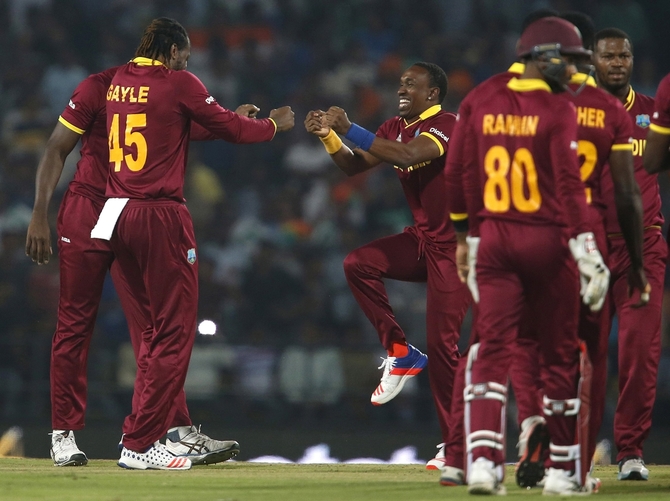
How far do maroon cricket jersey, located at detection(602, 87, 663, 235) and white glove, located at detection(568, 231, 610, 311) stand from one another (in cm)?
136

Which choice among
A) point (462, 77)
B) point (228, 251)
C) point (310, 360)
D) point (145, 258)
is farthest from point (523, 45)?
point (462, 77)

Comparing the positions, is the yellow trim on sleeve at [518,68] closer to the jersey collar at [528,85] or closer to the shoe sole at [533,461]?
the jersey collar at [528,85]

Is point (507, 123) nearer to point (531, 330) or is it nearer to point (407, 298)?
point (531, 330)

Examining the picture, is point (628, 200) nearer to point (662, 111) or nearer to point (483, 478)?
point (662, 111)

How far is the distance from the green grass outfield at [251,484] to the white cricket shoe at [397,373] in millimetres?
424

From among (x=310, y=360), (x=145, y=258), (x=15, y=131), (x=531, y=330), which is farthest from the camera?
(x=15, y=131)

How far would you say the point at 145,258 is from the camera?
21.5ft

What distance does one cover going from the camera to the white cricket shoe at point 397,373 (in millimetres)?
7090

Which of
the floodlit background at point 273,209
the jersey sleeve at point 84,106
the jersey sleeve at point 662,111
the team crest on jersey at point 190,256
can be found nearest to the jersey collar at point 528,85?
the jersey sleeve at point 662,111

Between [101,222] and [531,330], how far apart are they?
8.14 feet

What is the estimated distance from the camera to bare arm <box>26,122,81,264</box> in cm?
676

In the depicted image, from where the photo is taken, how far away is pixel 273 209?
12.9 metres

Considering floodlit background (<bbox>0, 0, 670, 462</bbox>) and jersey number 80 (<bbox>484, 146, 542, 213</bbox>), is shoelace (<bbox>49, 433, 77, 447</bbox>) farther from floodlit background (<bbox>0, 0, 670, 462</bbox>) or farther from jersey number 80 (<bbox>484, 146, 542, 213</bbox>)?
jersey number 80 (<bbox>484, 146, 542, 213</bbox>)

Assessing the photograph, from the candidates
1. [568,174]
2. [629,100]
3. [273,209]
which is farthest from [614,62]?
[273,209]
